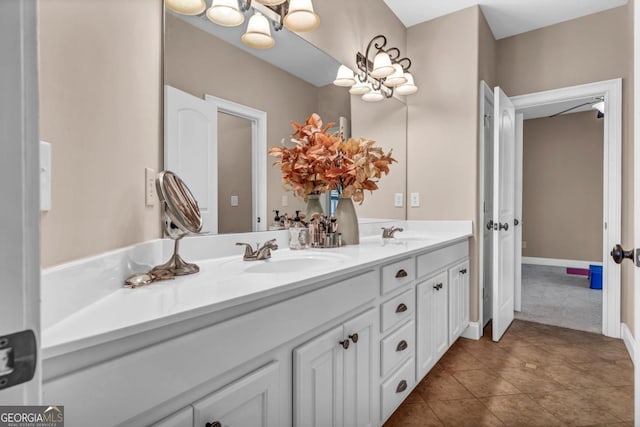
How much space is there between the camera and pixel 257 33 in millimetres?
1571

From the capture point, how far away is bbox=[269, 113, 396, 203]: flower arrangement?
167 centimetres

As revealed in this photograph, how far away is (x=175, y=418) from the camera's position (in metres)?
0.64

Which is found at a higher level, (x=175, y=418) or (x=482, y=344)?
(x=175, y=418)

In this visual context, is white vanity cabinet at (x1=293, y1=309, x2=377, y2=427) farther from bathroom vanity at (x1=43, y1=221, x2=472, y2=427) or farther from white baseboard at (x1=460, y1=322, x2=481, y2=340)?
white baseboard at (x1=460, y1=322, x2=481, y2=340)

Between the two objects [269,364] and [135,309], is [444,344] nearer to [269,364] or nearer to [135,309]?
[269,364]

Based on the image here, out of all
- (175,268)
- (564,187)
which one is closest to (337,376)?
(175,268)

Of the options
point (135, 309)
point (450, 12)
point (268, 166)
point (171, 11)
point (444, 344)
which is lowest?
point (444, 344)

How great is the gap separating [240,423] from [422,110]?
8.85 ft

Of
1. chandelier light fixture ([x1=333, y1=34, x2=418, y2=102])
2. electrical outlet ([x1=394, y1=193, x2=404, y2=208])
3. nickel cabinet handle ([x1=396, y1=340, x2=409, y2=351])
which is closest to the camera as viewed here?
nickel cabinet handle ([x1=396, y1=340, x2=409, y2=351])

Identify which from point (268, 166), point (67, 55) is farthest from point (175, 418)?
point (268, 166)

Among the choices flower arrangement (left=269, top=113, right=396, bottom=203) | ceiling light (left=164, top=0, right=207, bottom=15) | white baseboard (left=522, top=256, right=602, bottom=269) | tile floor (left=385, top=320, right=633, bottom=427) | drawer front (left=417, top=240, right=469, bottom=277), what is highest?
ceiling light (left=164, top=0, right=207, bottom=15)

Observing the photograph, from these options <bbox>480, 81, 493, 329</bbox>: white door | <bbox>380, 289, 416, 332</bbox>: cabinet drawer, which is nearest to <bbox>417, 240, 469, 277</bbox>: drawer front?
<bbox>380, 289, 416, 332</bbox>: cabinet drawer

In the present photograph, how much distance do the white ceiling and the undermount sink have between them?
7.23ft

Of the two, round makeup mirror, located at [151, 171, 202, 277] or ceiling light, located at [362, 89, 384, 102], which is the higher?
ceiling light, located at [362, 89, 384, 102]
